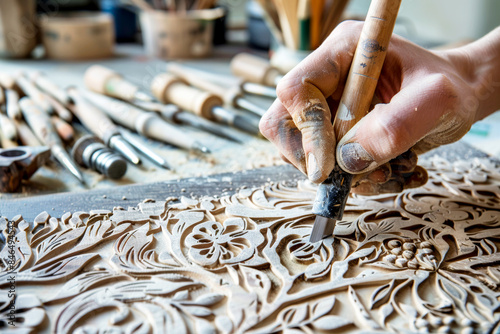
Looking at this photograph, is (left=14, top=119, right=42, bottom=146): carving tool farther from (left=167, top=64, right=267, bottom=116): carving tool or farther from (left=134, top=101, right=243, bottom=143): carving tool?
(left=167, top=64, right=267, bottom=116): carving tool

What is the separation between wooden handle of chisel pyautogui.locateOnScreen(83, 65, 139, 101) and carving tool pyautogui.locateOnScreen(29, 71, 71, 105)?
19 cm

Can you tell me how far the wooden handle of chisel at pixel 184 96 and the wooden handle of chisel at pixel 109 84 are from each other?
0.13 m

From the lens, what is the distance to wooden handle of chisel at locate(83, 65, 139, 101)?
2293 mm

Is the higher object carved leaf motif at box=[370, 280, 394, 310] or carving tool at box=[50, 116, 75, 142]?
carved leaf motif at box=[370, 280, 394, 310]

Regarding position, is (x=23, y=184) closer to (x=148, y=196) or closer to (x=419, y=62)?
(x=148, y=196)

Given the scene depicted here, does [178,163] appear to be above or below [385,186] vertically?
below

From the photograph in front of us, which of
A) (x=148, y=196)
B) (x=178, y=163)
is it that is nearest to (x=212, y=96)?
(x=178, y=163)

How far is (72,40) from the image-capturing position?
125 inches

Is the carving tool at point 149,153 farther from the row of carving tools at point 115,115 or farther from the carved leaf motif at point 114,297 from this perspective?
the carved leaf motif at point 114,297

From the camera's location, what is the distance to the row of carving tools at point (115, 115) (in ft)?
5.65

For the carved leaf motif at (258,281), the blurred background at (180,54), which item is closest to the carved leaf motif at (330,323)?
the carved leaf motif at (258,281)

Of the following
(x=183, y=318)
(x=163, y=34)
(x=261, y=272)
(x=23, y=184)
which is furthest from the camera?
(x=163, y=34)

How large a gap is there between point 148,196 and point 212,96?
0.91 metres

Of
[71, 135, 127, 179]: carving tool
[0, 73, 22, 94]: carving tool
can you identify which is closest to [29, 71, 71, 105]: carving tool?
[0, 73, 22, 94]: carving tool
